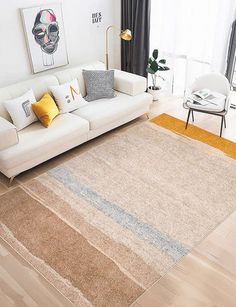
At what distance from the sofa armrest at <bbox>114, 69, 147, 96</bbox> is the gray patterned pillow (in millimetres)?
193

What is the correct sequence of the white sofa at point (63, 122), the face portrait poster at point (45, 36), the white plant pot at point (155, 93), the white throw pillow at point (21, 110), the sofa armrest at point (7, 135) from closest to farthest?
the sofa armrest at point (7, 135) < the white sofa at point (63, 122) < the white throw pillow at point (21, 110) < the face portrait poster at point (45, 36) < the white plant pot at point (155, 93)

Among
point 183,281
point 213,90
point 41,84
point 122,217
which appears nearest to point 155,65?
point 213,90

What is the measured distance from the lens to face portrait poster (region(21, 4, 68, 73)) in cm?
391

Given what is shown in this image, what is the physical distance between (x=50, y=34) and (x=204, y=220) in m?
3.05

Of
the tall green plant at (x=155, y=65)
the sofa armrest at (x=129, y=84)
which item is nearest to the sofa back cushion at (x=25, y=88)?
the sofa armrest at (x=129, y=84)

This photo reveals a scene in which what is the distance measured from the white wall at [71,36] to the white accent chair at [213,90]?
→ 65.7 inches

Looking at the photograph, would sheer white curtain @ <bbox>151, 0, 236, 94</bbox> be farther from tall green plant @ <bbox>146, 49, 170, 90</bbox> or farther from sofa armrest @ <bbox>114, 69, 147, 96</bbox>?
sofa armrest @ <bbox>114, 69, 147, 96</bbox>

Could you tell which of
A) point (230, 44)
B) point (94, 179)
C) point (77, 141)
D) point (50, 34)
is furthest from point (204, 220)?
point (50, 34)

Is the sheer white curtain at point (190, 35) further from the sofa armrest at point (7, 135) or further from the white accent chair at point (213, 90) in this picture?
the sofa armrest at point (7, 135)

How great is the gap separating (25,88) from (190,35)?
254 cm

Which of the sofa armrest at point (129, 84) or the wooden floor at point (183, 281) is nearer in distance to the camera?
the wooden floor at point (183, 281)

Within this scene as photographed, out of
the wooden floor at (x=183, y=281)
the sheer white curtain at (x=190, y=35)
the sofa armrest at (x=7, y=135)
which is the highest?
the sheer white curtain at (x=190, y=35)

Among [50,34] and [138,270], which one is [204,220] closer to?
[138,270]

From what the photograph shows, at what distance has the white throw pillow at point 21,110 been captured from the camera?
135 inches
